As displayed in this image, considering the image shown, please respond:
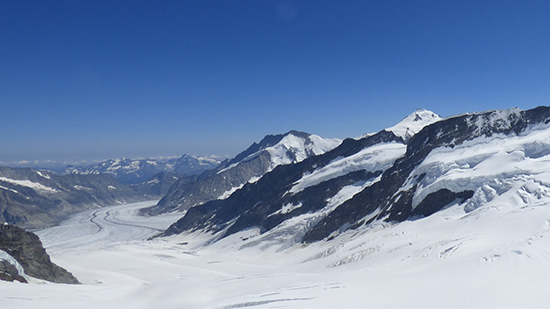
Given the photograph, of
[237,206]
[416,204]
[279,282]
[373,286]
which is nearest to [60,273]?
[279,282]

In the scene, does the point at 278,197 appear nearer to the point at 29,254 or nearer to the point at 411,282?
the point at 29,254

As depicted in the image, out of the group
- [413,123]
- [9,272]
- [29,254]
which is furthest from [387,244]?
[413,123]

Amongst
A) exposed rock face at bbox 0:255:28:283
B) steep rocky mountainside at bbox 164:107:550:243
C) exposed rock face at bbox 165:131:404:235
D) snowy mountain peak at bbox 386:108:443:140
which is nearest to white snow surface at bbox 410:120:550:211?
steep rocky mountainside at bbox 164:107:550:243

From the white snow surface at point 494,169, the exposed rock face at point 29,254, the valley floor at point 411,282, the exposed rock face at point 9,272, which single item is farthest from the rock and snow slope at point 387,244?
the exposed rock face at point 9,272

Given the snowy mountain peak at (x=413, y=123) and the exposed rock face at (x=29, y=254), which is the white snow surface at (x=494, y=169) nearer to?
the exposed rock face at (x=29, y=254)

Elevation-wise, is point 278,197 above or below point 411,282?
below

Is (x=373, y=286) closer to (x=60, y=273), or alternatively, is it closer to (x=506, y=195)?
(x=506, y=195)
